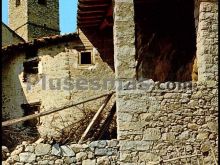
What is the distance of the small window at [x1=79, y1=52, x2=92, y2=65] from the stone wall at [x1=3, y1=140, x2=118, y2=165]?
5489 millimetres

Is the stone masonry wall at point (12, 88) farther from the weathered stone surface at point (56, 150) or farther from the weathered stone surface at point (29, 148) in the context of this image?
the weathered stone surface at point (56, 150)

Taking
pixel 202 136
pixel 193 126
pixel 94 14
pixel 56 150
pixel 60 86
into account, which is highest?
pixel 94 14

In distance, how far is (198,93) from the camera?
9906mm

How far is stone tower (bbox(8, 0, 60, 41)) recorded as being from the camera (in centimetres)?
3086

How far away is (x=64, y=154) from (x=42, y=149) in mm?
368

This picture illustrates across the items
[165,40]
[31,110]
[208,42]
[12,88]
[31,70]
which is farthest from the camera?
[12,88]

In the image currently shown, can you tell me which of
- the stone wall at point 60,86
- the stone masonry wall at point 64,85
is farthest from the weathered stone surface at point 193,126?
the stone masonry wall at point 64,85

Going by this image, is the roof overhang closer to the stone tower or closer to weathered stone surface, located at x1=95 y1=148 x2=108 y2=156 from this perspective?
weathered stone surface, located at x1=95 y1=148 x2=108 y2=156

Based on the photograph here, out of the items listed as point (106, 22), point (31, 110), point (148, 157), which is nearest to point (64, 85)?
point (31, 110)

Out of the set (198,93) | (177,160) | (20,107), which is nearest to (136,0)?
(198,93)

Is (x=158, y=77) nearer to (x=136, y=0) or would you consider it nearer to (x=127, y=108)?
(x=136, y=0)

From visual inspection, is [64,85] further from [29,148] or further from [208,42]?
[208,42]

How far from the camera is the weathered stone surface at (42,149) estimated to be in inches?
376

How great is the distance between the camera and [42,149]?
9555 mm
